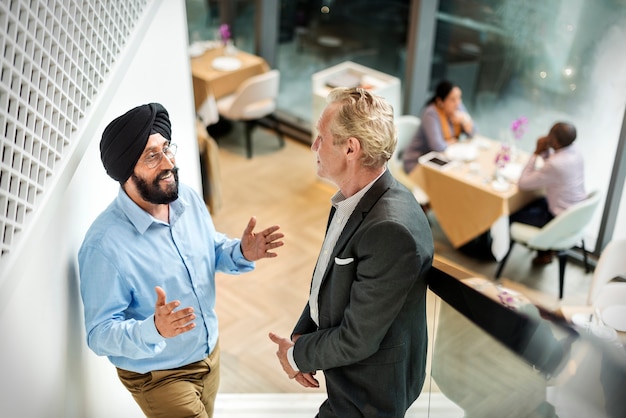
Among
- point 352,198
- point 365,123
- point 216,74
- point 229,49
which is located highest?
point 365,123

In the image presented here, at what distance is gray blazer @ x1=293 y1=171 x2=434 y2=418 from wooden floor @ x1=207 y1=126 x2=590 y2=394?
2202 millimetres

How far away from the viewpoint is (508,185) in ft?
20.1

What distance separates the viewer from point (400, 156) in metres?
7.14

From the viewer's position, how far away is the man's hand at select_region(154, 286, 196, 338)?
264 centimetres

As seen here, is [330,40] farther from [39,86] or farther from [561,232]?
[39,86]

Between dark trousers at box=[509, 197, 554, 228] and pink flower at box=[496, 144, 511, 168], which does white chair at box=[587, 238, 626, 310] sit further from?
pink flower at box=[496, 144, 511, 168]

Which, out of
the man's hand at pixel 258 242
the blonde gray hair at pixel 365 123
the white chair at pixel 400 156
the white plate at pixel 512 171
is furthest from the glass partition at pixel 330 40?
the blonde gray hair at pixel 365 123

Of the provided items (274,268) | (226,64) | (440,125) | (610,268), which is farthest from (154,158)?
(226,64)

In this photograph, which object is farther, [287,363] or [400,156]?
[400,156]

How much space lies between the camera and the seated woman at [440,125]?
6.56 metres

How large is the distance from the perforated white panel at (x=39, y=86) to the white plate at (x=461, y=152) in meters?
3.91

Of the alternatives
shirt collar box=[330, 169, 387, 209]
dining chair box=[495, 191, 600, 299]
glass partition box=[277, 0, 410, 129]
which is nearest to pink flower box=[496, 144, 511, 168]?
dining chair box=[495, 191, 600, 299]

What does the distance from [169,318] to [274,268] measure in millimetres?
3697

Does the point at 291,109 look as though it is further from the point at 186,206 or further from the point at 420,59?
the point at 186,206
